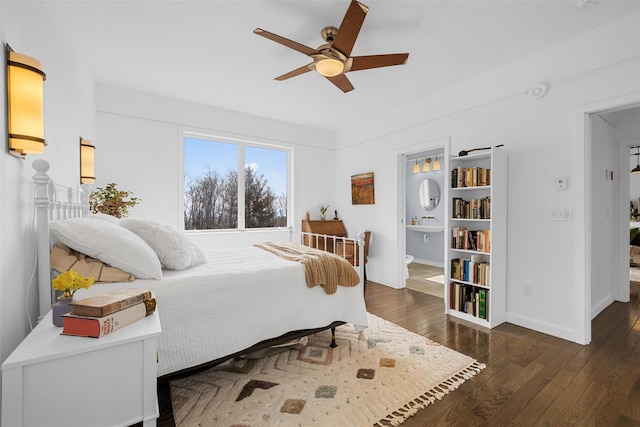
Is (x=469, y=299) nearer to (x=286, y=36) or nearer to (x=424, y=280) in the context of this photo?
(x=424, y=280)

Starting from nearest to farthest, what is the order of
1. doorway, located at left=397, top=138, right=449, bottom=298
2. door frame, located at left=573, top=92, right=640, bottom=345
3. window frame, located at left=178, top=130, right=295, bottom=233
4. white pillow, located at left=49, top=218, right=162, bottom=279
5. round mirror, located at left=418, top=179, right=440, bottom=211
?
white pillow, located at left=49, top=218, right=162, bottom=279, door frame, located at left=573, top=92, right=640, bottom=345, window frame, located at left=178, top=130, right=295, bottom=233, doorway, located at left=397, top=138, right=449, bottom=298, round mirror, located at left=418, top=179, right=440, bottom=211

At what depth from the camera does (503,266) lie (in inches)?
117

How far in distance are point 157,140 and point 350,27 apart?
10.0 feet

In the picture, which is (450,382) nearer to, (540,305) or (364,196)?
(540,305)

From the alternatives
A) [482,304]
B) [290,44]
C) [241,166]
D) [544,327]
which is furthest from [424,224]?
[290,44]

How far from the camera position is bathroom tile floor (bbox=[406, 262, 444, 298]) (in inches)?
160

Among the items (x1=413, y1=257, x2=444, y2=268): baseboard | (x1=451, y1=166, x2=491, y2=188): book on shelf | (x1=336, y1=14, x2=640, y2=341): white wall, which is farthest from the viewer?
(x1=413, y1=257, x2=444, y2=268): baseboard

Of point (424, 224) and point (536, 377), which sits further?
point (424, 224)

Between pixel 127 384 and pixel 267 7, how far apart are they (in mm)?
2401

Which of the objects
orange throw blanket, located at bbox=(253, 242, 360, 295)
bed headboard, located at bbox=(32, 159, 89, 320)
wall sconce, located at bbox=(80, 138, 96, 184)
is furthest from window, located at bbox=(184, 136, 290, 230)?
bed headboard, located at bbox=(32, 159, 89, 320)

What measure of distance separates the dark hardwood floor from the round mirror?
3.10m

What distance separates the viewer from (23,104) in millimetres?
1219

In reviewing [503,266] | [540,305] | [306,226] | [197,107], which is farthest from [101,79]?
[540,305]

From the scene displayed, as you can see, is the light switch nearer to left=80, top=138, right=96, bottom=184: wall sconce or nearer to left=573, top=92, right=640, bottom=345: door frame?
left=573, top=92, right=640, bottom=345: door frame
